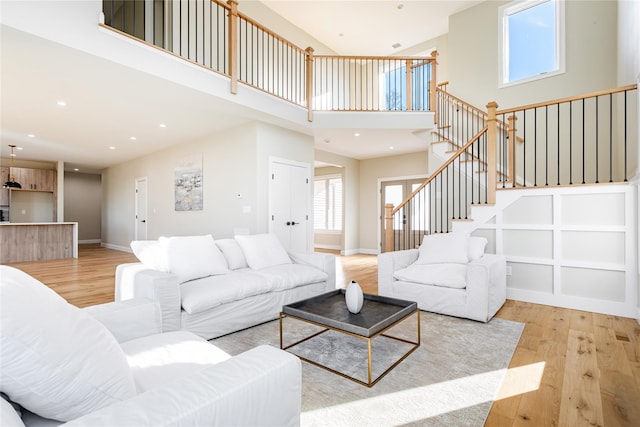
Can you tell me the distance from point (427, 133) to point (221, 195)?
392cm

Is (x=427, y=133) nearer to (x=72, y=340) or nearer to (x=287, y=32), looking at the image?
(x=287, y=32)

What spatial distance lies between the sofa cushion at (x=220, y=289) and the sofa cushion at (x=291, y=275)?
0.07 metres

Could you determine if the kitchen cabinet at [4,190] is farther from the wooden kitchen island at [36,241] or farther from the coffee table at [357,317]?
the coffee table at [357,317]

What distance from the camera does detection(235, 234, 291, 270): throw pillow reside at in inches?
139

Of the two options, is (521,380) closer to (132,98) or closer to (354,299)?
(354,299)

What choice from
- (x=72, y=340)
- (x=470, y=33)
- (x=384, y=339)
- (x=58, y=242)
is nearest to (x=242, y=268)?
(x=384, y=339)

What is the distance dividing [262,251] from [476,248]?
2470mm

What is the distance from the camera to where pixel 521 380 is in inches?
79.4

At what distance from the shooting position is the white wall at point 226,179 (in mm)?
5230

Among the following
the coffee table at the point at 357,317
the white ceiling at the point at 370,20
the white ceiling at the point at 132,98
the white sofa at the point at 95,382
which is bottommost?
the coffee table at the point at 357,317

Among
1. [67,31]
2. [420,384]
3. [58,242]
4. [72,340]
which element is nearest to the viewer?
[72,340]

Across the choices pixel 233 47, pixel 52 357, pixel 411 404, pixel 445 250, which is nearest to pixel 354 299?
pixel 411 404

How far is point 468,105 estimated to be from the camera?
5945 millimetres

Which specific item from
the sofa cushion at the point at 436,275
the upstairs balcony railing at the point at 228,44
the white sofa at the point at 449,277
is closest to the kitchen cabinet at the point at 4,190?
the upstairs balcony railing at the point at 228,44
